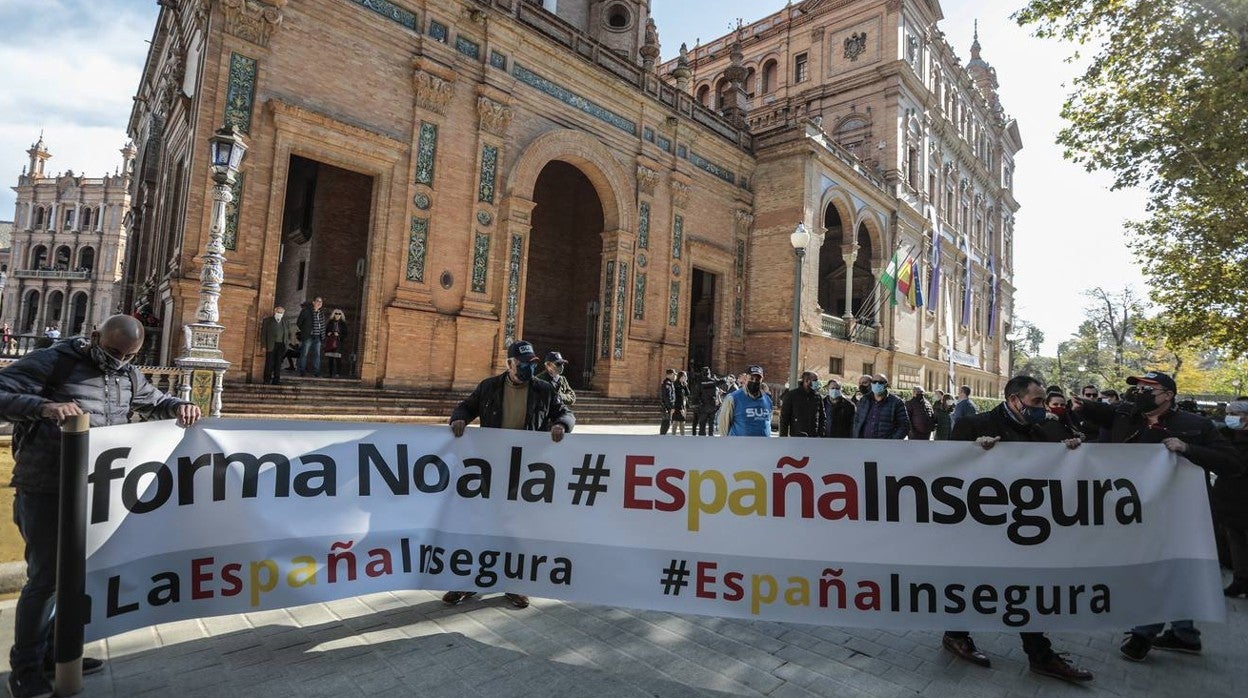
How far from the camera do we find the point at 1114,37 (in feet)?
41.3

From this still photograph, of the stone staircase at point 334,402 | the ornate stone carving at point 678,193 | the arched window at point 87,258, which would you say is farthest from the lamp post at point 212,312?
the arched window at point 87,258

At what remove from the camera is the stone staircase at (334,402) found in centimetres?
1062

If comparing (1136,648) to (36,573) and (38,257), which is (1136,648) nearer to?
(36,573)

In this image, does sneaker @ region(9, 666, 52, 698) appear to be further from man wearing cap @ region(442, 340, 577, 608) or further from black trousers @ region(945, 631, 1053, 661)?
black trousers @ region(945, 631, 1053, 661)

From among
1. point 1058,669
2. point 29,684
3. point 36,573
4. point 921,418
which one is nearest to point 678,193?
point 921,418

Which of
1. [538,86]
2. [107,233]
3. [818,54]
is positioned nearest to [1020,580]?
[538,86]

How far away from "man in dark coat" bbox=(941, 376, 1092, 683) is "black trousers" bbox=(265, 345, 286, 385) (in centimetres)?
1175

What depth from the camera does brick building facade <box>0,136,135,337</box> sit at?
5828 centimetres

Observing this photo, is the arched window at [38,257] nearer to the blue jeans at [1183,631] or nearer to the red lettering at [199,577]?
the red lettering at [199,577]

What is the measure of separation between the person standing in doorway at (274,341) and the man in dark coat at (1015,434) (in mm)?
11662

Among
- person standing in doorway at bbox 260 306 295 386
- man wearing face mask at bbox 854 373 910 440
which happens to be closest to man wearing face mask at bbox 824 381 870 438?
man wearing face mask at bbox 854 373 910 440

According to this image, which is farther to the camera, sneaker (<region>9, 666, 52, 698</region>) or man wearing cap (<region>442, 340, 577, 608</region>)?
man wearing cap (<region>442, 340, 577, 608</region>)

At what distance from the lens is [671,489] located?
3633 millimetres

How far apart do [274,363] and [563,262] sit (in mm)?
12345
